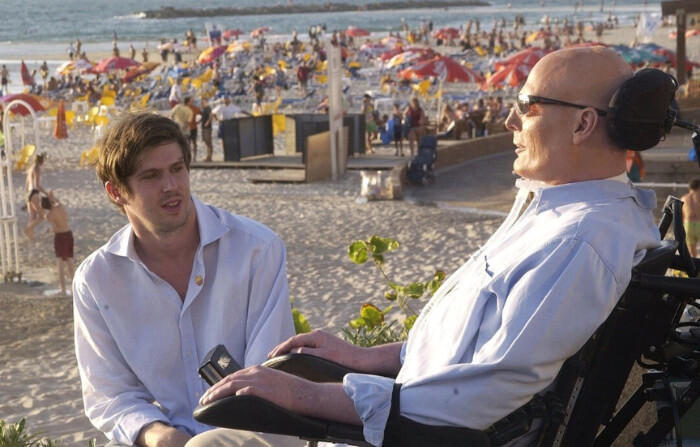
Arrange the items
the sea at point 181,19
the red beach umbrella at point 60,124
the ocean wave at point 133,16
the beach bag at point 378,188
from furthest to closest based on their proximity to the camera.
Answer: the ocean wave at point 133,16, the sea at point 181,19, the red beach umbrella at point 60,124, the beach bag at point 378,188

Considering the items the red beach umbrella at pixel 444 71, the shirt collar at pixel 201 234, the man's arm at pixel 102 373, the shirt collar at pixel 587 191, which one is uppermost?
the shirt collar at pixel 587 191

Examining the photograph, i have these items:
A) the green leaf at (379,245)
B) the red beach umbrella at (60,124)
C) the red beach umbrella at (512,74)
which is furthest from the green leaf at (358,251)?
the red beach umbrella at (60,124)

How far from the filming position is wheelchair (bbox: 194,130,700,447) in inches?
74.1

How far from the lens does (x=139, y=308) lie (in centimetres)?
279

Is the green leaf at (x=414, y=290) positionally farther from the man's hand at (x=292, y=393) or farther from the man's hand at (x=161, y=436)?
the man's hand at (x=292, y=393)

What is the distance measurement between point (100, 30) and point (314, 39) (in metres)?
36.2

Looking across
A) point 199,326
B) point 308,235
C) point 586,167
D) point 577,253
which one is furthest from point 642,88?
point 308,235

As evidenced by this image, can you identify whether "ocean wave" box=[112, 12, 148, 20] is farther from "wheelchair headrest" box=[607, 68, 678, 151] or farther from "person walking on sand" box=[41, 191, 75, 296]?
"wheelchair headrest" box=[607, 68, 678, 151]

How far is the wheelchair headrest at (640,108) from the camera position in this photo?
1966 millimetres

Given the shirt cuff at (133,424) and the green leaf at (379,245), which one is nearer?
the shirt cuff at (133,424)

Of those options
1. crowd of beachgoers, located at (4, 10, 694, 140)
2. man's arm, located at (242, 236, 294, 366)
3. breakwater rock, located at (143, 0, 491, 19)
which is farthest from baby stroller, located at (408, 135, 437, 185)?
breakwater rock, located at (143, 0, 491, 19)

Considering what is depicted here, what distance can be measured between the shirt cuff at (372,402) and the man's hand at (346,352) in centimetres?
44

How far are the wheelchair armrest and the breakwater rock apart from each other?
119114 mm

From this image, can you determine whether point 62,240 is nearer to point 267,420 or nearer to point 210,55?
point 267,420
